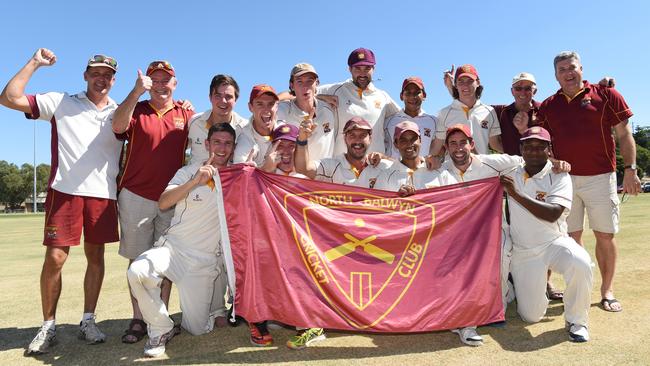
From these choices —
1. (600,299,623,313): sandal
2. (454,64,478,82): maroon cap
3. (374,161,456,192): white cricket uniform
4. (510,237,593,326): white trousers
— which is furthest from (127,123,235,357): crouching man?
(600,299,623,313): sandal

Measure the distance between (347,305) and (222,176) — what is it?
2030 mm

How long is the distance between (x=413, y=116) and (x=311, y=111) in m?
1.63

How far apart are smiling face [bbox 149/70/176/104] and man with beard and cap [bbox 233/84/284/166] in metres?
1.12

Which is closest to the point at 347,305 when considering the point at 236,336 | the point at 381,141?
the point at 236,336

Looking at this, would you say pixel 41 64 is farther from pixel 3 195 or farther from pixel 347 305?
pixel 3 195

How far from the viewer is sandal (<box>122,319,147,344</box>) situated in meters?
5.23

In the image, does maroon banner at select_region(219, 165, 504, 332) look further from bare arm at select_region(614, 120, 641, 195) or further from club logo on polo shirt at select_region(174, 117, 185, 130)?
bare arm at select_region(614, 120, 641, 195)

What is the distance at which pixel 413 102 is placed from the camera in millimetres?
6898

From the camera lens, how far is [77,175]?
548cm

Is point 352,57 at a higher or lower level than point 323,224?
higher

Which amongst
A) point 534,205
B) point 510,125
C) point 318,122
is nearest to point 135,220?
point 318,122

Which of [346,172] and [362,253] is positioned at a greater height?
[346,172]

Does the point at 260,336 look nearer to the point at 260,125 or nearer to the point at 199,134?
the point at 260,125

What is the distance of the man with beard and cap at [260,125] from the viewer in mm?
5734
